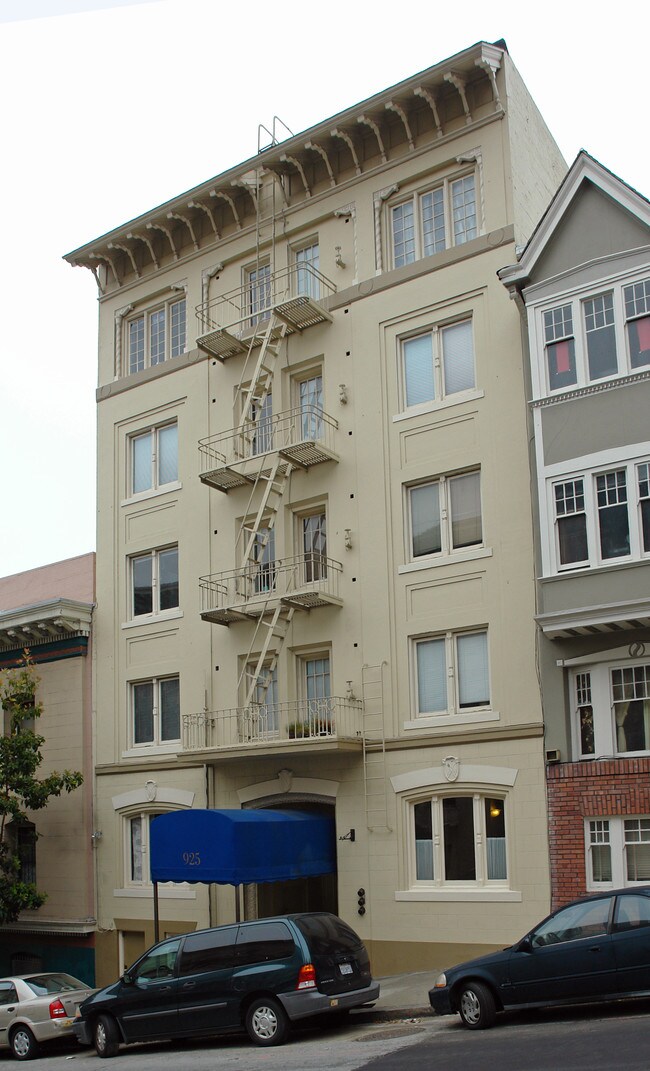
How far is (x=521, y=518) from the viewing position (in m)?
20.8

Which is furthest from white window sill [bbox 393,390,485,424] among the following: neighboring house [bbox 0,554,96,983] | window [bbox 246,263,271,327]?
neighboring house [bbox 0,554,96,983]

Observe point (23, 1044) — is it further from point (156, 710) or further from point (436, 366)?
point (436, 366)

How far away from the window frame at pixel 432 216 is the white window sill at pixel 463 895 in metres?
12.4

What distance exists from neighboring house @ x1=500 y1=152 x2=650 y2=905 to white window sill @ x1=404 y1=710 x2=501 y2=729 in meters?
1.22

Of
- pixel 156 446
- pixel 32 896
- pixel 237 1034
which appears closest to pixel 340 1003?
pixel 237 1034

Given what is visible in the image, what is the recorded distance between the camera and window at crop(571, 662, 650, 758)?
1898 cm


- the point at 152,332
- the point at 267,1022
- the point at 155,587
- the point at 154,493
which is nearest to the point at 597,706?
the point at 267,1022

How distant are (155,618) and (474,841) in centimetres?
971

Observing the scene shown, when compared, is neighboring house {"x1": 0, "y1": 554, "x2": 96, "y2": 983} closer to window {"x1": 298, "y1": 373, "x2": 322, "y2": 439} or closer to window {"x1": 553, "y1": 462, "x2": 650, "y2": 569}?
window {"x1": 298, "y1": 373, "x2": 322, "y2": 439}

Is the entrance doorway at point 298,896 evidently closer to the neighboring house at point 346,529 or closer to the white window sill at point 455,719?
the neighboring house at point 346,529

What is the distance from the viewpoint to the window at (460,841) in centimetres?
2028

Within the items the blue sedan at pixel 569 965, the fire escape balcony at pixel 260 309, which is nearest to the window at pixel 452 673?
the blue sedan at pixel 569 965

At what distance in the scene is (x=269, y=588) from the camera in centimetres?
2475

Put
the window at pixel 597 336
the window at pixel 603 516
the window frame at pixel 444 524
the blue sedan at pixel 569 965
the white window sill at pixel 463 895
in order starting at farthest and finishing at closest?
the window frame at pixel 444 524, the white window sill at pixel 463 895, the window at pixel 597 336, the window at pixel 603 516, the blue sedan at pixel 569 965
